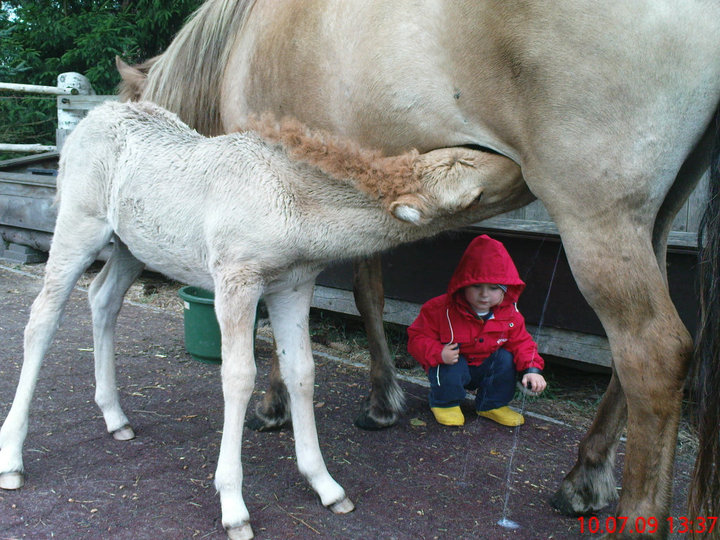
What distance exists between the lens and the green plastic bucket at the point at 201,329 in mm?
4262

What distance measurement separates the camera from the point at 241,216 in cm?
230

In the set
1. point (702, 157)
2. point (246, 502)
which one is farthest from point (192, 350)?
point (702, 157)

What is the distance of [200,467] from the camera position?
2.88 meters

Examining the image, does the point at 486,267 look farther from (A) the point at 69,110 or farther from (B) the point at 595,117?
(A) the point at 69,110

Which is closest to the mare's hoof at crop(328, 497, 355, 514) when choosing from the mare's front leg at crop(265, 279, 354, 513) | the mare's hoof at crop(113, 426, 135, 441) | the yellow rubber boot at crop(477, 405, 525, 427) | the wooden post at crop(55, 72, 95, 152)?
the mare's front leg at crop(265, 279, 354, 513)

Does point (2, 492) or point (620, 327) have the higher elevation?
point (620, 327)

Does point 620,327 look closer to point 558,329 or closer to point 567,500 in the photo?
point 567,500

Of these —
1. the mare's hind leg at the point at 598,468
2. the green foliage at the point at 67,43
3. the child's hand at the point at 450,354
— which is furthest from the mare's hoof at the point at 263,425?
the green foliage at the point at 67,43

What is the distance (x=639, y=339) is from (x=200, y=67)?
2.46m

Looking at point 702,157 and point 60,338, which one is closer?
point 702,157

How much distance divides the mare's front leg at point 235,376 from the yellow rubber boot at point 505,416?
66.5 inches

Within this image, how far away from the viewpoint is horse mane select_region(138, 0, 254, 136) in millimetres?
3236

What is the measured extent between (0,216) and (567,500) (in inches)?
279

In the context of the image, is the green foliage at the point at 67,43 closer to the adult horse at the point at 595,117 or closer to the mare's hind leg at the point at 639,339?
the adult horse at the point at 595,117
